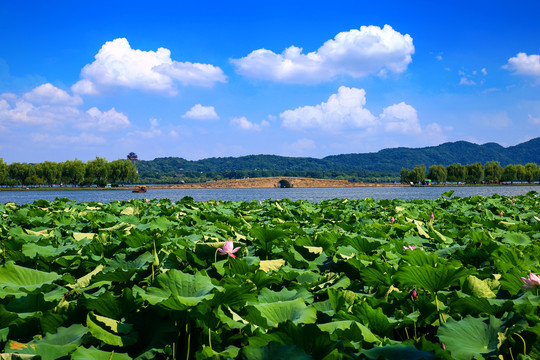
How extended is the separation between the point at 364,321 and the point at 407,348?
0.37 meters

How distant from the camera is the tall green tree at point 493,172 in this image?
12664cm

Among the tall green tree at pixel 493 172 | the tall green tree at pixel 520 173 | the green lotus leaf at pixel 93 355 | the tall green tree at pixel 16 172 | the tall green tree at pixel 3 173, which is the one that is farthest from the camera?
the tall green tree at pixel 520 173

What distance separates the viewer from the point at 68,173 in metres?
105

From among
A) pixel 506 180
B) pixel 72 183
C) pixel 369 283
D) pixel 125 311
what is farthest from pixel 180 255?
pixel 506 180

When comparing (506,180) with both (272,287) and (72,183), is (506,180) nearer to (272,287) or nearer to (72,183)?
→ (72,183)

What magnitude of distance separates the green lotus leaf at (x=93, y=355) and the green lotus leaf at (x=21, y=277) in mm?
890

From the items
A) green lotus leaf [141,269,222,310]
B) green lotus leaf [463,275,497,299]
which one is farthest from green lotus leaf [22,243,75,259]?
green lotus leaf [463,275,497,299]

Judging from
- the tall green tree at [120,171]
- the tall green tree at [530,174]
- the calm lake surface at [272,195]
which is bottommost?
the calm lake surface at [272,195]

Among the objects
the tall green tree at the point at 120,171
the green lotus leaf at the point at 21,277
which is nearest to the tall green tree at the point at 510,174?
the tall green tree at the point at 120,171

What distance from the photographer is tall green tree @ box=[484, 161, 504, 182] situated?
12664 centimetres

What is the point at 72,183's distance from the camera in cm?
10688

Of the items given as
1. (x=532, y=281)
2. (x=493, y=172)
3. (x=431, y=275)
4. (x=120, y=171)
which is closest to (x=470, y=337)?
(x=431, y=275)

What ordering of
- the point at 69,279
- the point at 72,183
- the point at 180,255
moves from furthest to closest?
the point at 72,183, the point at 180,255, the point at 69,279

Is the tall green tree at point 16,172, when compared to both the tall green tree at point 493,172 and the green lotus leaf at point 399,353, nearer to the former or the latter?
the green lotus leaf at point 399,353
